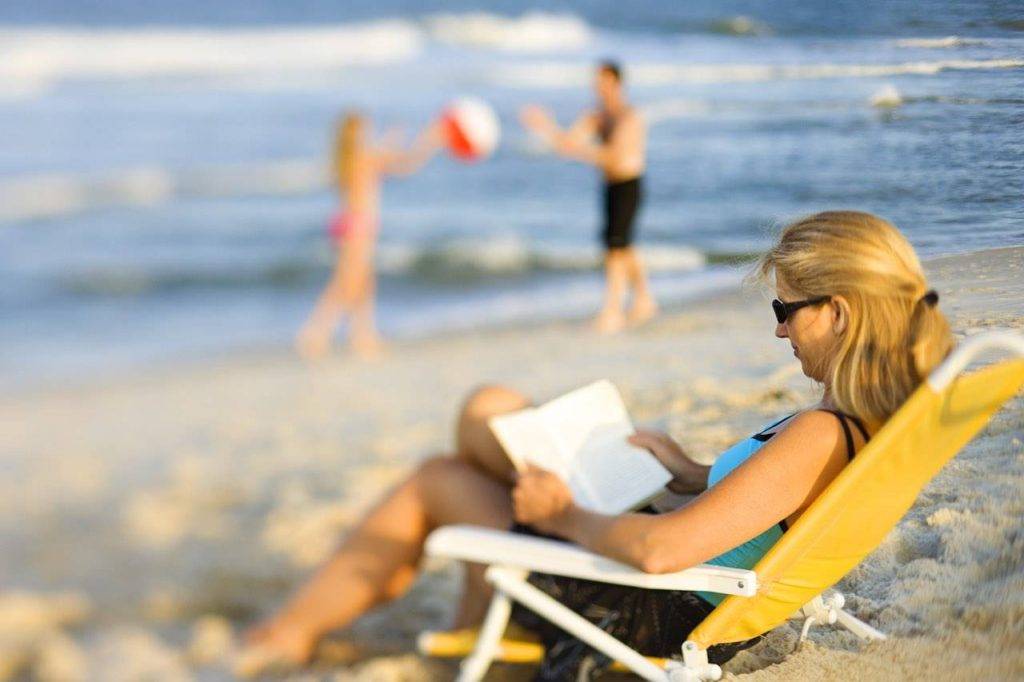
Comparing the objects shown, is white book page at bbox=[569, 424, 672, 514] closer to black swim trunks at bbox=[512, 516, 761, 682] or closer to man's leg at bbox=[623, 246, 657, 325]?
black swim trunks at bbox=[512, 516, 761, 682]

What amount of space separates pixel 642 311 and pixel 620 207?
155cm

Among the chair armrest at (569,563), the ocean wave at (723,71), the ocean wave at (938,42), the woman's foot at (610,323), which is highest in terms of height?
the ocean wave at (938,42)

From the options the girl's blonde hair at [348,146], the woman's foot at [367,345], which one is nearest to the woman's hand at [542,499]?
the woman's foot at [367,345]

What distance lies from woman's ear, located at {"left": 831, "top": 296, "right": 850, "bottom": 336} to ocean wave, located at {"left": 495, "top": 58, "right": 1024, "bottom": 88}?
0.59 meters

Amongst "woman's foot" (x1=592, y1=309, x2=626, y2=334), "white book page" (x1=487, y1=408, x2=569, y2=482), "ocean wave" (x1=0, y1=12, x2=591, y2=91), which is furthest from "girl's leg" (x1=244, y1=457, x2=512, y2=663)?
"ocean wave" (x1=0, y1=12, x2=591, y2=91)

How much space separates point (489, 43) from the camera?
81.0 feet

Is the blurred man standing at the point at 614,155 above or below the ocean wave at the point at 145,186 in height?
above

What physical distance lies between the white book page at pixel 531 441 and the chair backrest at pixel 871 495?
0.54 m

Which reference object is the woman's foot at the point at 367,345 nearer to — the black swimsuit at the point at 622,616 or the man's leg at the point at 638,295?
the man's leg at the point at 638,295

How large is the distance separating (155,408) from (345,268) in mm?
2462

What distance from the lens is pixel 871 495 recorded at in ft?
6.40

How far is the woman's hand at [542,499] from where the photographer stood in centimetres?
227

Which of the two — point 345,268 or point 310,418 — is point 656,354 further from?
point 345,268

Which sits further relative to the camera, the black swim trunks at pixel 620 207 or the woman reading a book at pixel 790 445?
the black swim trunks at pixel 620 207
